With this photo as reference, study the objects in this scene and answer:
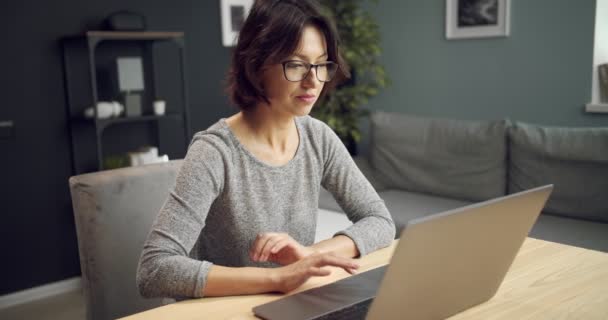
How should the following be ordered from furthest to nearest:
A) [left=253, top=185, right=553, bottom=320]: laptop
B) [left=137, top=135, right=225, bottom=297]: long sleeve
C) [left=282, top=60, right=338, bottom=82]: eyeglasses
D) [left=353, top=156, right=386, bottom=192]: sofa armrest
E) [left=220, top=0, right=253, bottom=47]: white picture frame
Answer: [left=220, top=0, right=253, bottom=47]: white picture frame
[left=353, top=156, right=386, bottom=192]: sofa armrest
[left=282, top=60, right=338, bottom=82]: eyeglasses
[left=137, top=135, right=225, bottom=297]: long sleeve
[left=253, top=185, right=553, bottom=320]: laptop

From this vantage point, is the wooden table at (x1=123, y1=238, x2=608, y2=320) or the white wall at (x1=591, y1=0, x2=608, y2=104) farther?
the white wall at (x1=591, y1=0, x2=608, y2=104)

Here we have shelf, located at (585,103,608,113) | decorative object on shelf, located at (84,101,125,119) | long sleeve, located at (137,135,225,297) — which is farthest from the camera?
decorative object on shelf, located at (84,101,125,119)

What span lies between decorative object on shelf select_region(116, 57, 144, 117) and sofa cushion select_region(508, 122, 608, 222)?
2052mm

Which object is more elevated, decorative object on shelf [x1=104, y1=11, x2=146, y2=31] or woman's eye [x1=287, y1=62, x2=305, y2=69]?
decorative object on shelf [x1=104, y1=11, x2=146, y2=31]

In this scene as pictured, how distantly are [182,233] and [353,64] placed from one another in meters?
3.02

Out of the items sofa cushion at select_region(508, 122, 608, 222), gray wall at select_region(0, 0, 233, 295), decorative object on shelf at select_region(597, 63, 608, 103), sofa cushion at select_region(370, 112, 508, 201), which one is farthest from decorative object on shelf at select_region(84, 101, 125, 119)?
decorative object on shelf at select_region(597, 63, 608, 103)

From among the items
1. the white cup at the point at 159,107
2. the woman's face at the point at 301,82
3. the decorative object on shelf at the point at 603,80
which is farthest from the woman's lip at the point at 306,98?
the decorative object on shelf at the point at 603,80

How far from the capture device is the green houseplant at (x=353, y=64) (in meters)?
3.92

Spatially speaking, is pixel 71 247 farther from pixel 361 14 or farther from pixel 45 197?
pixel 361 14

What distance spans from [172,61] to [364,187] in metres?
2.48

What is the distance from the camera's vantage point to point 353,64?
4004mm

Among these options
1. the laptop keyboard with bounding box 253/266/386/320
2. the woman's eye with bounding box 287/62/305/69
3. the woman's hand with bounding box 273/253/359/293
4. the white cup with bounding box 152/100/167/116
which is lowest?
the laptop keyboard with bounding box 253/266/386/320

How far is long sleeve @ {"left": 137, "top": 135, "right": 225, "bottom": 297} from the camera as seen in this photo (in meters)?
1.09

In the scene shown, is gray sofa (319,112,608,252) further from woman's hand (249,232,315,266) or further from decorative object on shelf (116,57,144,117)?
woman's hand (249,232,315,266)
